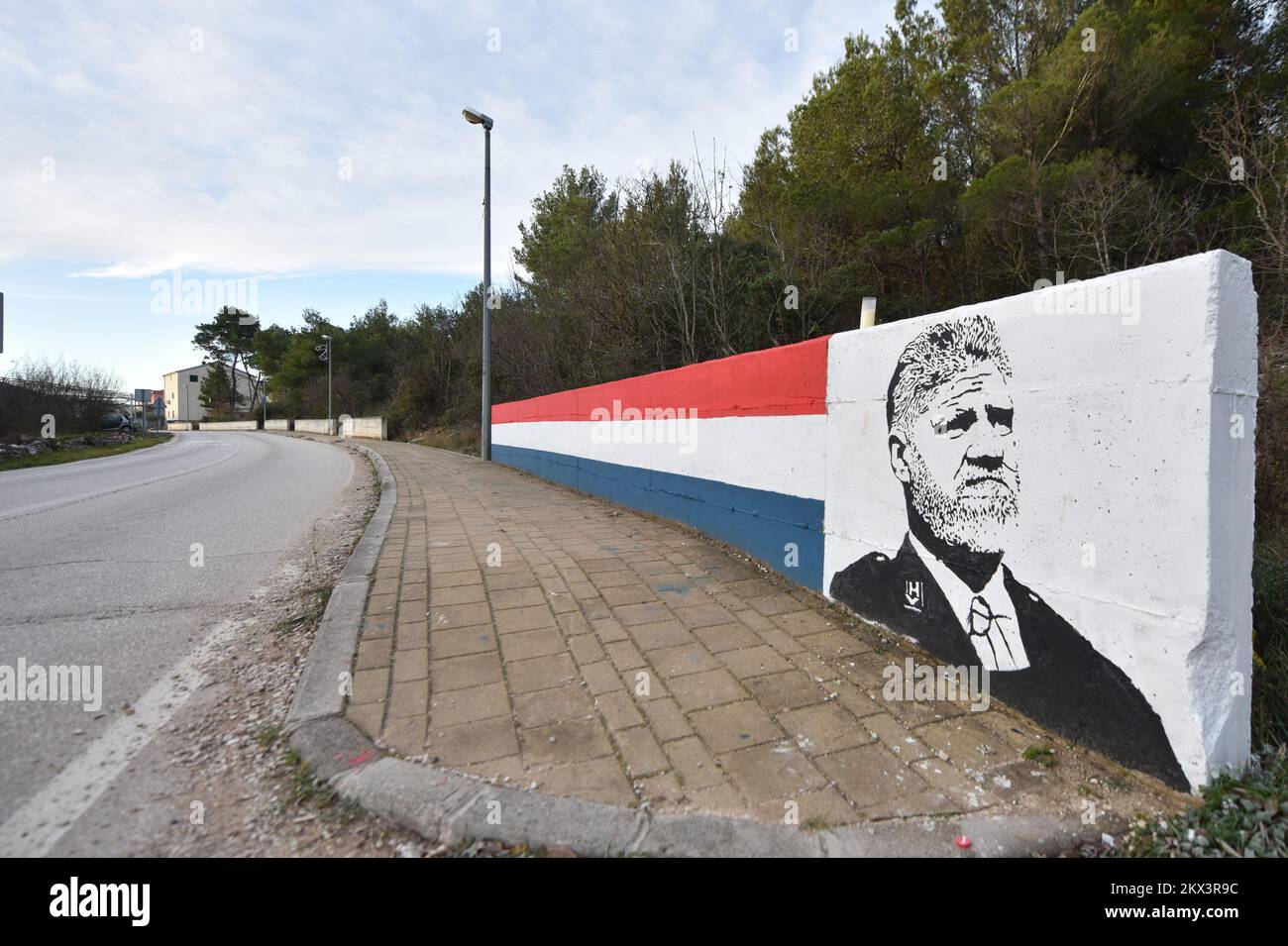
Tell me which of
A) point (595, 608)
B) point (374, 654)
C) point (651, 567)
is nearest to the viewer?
point (374, 654)

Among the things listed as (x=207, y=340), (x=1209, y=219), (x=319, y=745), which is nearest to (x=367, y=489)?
(x=319, y=745)

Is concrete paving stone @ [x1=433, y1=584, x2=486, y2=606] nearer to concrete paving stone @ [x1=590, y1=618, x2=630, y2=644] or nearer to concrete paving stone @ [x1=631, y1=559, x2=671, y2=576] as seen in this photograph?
concrete paving stone @ [x1=590, y1=618, x2=630, y2=644]

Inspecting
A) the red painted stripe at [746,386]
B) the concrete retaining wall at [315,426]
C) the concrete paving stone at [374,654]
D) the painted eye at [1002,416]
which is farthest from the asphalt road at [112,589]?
the concrete retaining wall at [315,426]

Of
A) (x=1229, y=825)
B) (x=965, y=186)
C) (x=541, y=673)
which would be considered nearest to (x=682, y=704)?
(x=541, y=673)

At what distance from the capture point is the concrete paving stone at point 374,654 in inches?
111

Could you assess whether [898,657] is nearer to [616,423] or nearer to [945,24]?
[616,423]

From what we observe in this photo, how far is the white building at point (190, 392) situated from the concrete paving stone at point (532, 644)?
236 ft

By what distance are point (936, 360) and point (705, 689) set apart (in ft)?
6.39

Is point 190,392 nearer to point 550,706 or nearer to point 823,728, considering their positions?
point 550,706

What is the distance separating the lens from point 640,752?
2117 millimetres

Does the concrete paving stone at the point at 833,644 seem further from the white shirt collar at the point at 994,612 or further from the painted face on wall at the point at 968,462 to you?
the painted face on wall at the point at 968,462

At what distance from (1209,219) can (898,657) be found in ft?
35.1

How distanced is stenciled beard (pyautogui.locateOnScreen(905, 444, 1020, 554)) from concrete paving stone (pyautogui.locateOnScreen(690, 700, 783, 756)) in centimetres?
124
